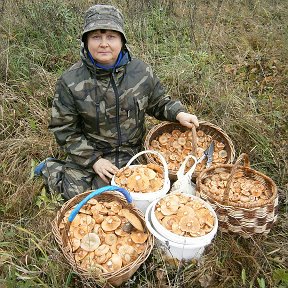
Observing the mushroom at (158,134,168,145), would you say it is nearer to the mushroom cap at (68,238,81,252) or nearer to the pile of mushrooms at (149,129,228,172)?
the pile of mushrooms at (149,129,228,172)

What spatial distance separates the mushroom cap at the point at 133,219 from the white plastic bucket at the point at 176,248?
2.2 inches

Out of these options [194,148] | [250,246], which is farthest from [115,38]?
[250,246]

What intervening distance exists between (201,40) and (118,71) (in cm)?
224

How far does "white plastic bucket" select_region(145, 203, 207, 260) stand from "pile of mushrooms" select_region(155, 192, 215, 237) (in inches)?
2.6

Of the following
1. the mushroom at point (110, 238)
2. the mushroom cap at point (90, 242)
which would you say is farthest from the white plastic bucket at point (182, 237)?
the mushroom cap at point (90, 242)

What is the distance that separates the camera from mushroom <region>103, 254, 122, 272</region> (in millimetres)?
2074

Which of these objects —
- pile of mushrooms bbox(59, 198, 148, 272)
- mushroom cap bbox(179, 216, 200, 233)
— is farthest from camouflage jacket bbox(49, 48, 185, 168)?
mushroom cap bbox(179, 216, 200, 233)

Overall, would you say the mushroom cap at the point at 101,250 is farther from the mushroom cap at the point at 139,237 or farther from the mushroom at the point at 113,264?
the mushroom cap at the point at 139,237

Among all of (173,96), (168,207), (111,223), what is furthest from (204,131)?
(111,223)

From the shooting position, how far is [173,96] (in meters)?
3.82

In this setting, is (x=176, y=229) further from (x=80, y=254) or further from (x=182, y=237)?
(x=80, y=254)

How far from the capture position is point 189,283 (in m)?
2.21

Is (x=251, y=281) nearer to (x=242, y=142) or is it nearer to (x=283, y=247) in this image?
(x=283, y=247)

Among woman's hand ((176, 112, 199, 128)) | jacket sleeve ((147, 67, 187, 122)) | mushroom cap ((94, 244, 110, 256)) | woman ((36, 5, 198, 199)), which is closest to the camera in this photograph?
mushroom cap ((94, 244, 110, 256))
